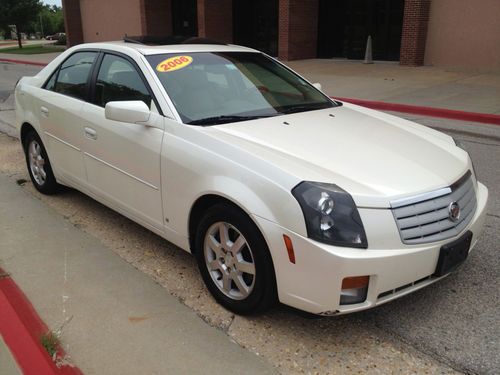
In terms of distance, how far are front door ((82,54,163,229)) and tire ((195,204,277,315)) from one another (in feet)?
1.71

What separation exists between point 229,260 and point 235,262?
0.07m

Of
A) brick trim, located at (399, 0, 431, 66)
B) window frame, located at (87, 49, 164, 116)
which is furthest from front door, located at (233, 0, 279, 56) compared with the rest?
window frame, located at (87, 49, 164, 116)

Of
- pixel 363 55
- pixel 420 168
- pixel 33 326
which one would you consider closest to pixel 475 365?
pixel 420 168

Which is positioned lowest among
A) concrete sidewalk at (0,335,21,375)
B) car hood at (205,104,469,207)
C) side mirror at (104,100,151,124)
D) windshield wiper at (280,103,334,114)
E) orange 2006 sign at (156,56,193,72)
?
concrete sidewalk at (0,335,21,375)

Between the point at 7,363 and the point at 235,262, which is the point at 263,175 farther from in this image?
the point at 7,363

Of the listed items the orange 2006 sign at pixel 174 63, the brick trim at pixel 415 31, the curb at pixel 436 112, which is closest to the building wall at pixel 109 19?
the brick trim at pixel 415 31

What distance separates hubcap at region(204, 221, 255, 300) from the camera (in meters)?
2.91

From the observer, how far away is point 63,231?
14.4 feet

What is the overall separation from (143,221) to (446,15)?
598 inches

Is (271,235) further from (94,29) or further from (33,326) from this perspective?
(94,29)

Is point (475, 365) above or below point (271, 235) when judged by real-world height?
below

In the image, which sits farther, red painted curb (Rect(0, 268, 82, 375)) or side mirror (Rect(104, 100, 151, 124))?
side mirror (Rect(104, 100, 151, 124))

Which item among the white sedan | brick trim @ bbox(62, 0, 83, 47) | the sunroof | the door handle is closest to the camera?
the white sedan

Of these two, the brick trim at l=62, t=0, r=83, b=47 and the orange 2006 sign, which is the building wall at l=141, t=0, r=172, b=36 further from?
the orange 2006 sign
